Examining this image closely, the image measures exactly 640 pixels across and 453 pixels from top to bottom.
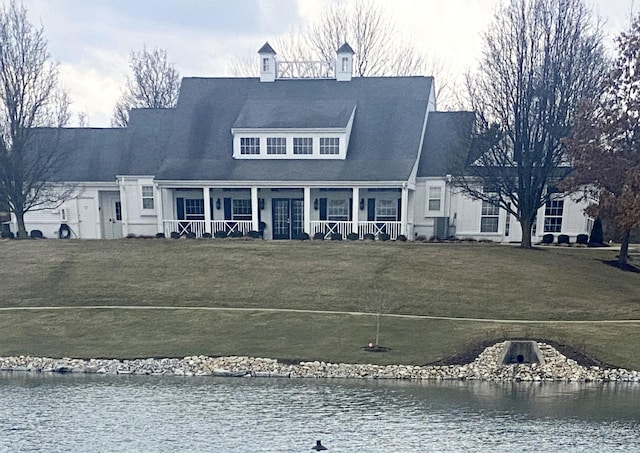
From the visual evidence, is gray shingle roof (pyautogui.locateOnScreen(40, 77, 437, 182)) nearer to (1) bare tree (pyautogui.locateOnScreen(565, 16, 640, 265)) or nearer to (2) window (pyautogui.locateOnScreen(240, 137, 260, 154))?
(2) window (pyautogui.locateOnScreen(240, 137, 260, 154))

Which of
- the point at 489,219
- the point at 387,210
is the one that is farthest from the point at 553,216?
the point at 387,210

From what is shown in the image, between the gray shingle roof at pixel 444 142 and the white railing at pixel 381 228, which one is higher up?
the gray shingle roof at pixel 444 142

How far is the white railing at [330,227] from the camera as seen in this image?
87.1 feet

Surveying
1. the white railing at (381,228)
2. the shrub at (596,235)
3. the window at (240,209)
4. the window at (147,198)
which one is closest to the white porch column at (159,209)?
the window at (147,198)

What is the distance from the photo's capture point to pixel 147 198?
29109mm

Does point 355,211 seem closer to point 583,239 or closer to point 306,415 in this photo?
point 583,239

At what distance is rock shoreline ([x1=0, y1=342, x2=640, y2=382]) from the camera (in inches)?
522

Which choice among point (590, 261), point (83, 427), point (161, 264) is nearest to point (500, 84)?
point (590, 261)

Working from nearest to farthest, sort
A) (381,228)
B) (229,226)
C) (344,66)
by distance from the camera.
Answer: (381,228), (229,226), (344,66)

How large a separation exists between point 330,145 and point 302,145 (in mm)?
1550

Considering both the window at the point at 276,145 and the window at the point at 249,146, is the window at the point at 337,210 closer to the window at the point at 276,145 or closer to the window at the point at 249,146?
the window at the point at 276,145

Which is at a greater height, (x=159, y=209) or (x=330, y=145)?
(x=330, y=145)

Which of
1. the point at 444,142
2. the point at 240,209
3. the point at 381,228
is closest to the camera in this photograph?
the point at 381,228

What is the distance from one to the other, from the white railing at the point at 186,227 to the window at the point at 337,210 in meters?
6.70
